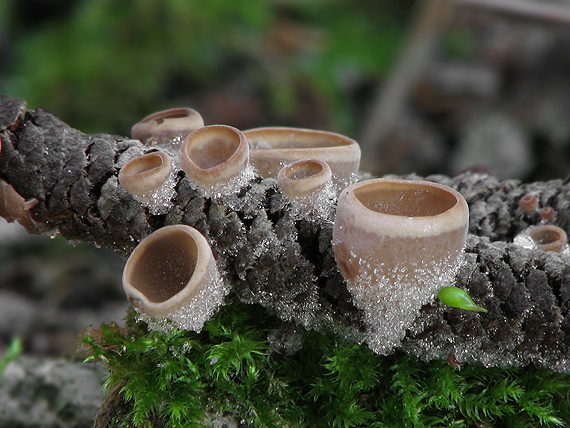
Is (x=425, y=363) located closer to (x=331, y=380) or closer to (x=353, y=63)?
(x=331, y=380)

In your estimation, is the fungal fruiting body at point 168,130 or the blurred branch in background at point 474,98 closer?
the fungal fruiting body at point 168,130

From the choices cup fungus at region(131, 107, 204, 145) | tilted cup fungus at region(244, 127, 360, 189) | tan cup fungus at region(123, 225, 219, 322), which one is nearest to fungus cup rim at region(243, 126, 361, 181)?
tilted cup fungus at region(244, 127, 360, 189)

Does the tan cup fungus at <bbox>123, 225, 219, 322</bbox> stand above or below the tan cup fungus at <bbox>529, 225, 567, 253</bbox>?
above

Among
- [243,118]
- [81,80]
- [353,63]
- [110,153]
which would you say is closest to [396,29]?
[353,63]

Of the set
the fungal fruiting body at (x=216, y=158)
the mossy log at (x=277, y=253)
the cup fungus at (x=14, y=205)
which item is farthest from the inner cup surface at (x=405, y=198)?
the cup fungus at (x=14, y=205)

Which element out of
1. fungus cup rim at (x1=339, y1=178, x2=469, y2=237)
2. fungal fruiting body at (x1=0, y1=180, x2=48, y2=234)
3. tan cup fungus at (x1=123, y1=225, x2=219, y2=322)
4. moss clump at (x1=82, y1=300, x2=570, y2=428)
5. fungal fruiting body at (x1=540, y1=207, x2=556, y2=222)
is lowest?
moss clump at (x1=82, y1=300, x2=570, y2=428)

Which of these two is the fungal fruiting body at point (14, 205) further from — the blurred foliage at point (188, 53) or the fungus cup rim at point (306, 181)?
the blurred foliage at point (188, 53)

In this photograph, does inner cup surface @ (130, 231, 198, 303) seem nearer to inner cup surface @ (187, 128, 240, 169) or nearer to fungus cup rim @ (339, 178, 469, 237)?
inner cup surface @ (187, 128, 240, 169)
